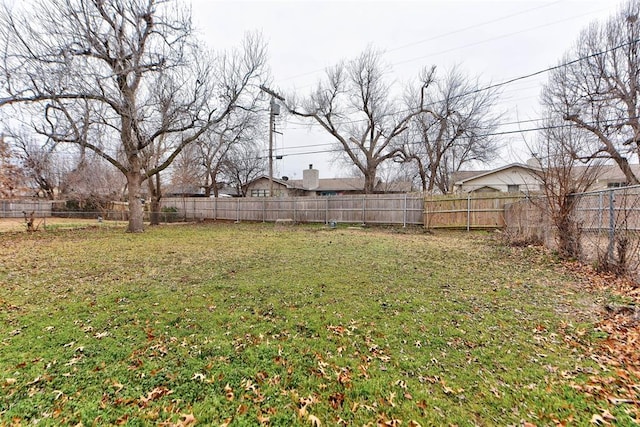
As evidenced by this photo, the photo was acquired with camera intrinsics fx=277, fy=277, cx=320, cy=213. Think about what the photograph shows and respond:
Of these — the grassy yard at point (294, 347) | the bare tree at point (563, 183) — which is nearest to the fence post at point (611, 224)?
the grassy yard at point (294, 347)

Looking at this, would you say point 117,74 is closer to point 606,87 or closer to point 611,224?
point 611,224

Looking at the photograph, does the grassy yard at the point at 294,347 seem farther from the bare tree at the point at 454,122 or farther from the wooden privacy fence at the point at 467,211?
the bare tree at the point at 454,122

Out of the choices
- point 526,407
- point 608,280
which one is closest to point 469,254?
point 608,280

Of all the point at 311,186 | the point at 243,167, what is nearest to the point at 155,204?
the point at 243,167

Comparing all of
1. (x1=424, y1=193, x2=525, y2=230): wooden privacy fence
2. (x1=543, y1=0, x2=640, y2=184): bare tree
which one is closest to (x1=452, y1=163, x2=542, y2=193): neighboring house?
(x1=543, y1=0, x2=640, y2=184): bare tree

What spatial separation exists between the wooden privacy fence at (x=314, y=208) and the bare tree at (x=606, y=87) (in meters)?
7.40

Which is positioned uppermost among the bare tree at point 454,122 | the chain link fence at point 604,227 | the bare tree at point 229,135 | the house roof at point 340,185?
the bare tree at point 454,122

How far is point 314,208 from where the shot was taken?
1666 cm

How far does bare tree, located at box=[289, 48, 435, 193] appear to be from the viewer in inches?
707

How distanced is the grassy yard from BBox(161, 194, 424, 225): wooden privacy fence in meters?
9.27

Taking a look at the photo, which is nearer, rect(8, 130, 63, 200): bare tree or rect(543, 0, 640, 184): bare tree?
rect(8, 130, 63, 200): bare tree

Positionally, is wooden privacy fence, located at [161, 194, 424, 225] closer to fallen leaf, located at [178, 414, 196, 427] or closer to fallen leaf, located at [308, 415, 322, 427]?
fallen leaf, located at [308, 415, 322, 427]

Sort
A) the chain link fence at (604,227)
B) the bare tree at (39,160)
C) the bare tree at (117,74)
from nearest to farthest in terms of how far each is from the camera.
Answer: the chain link fence at (604,227), the bare tree at (117,74), the bare tree at (39,160)

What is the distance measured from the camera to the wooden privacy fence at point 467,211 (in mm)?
12375
